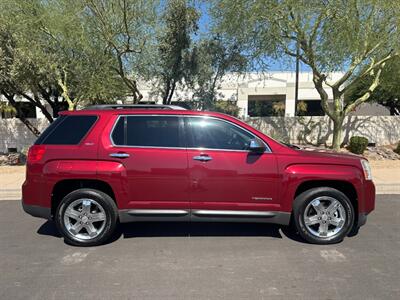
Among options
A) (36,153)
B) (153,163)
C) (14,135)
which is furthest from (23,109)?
(153,163)

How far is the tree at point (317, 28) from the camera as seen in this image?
30.2 ft

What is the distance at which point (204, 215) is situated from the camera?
4414mm

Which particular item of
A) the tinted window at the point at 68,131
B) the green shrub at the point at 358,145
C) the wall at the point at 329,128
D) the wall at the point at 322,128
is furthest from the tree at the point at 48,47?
the green shrub at the point at 358,145

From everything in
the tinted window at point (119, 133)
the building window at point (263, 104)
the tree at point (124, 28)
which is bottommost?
the tinted window at point (119, 133)

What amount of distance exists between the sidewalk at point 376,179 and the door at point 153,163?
4453 mm

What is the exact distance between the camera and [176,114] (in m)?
4.54

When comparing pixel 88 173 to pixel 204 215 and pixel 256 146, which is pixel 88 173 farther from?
pixel 256 146

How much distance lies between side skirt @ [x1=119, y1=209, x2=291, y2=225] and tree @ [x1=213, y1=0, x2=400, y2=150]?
22.6 feet

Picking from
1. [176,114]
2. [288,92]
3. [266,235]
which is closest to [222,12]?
[176,114]

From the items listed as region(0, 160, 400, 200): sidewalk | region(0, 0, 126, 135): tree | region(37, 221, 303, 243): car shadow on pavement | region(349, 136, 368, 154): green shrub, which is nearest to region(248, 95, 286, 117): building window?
region(349, 136, 368, 154): green shrub

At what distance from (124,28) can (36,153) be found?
685cm

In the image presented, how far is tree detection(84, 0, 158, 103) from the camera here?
32.4 feet

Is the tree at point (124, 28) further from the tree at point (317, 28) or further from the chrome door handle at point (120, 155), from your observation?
the chrome door handle at point (120, 155)

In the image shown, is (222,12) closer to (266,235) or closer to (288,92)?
(266,235)
